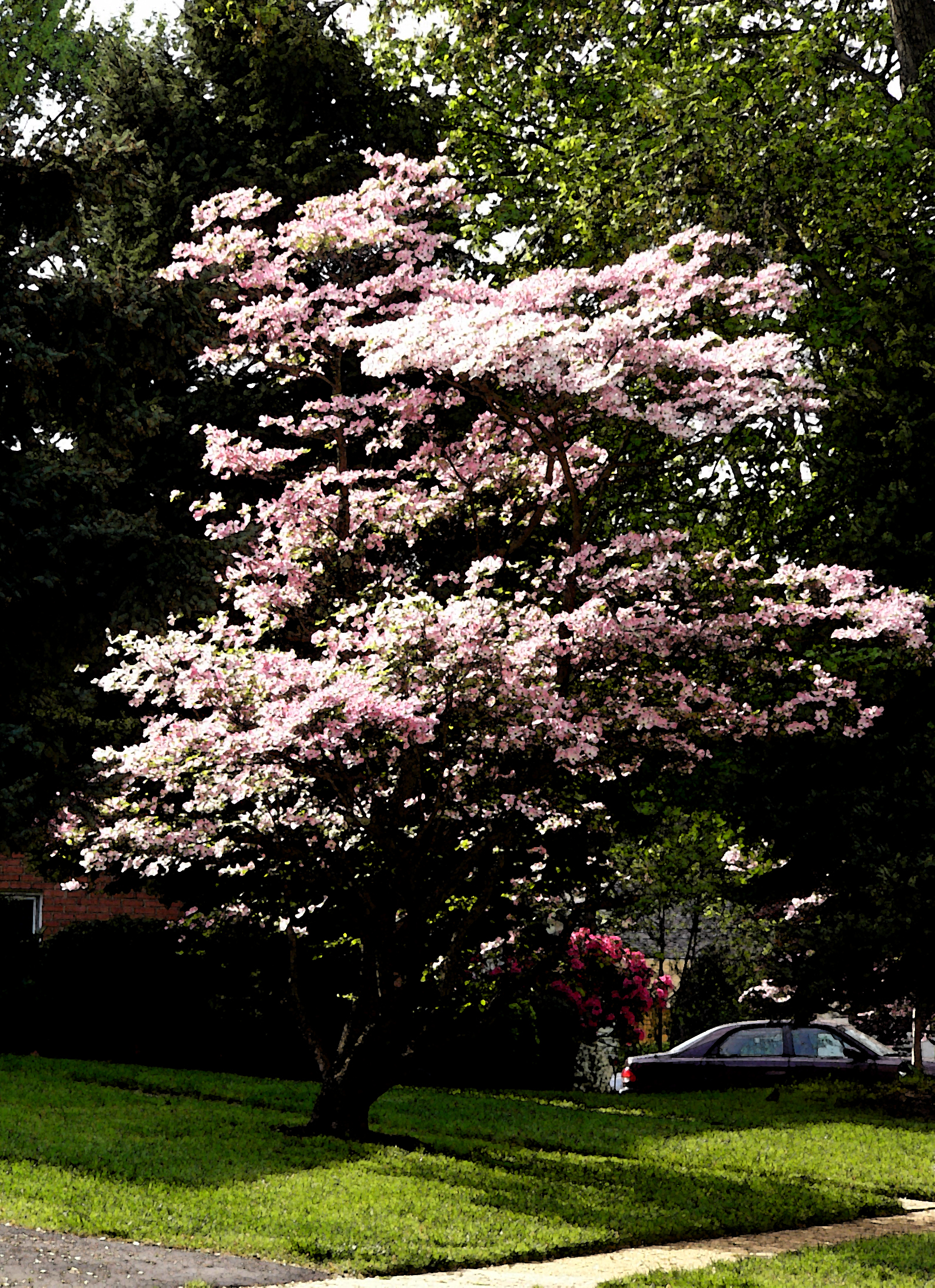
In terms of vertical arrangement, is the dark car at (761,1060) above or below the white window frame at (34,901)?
below

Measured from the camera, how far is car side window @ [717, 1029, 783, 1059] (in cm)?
1984

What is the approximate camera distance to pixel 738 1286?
294 inches

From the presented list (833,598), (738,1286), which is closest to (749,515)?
(833,598)

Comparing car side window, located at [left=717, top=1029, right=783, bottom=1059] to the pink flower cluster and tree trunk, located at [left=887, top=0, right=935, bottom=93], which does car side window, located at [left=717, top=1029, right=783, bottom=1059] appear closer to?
the pink flower cluster

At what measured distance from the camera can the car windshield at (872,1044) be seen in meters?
19.6

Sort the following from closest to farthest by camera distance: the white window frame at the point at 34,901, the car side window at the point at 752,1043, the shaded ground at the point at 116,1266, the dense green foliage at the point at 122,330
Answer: the shaded ground at the point at 116,1266 < the dense green foliage at the point at 122,330 < the car side window at the point at 752,1043 < the white window frame at the point at 34,901

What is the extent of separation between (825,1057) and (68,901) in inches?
441

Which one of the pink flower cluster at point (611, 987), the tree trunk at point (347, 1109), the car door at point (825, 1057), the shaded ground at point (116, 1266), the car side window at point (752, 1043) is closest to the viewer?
the shaded ground at point (116, 1266)

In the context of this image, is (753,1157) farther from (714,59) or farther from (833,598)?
(714,59)

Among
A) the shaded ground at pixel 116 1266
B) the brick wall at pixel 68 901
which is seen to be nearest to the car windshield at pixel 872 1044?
the brick wall at pixel 68 901

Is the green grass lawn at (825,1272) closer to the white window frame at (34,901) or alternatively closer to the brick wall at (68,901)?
the brick wall at (68,901)

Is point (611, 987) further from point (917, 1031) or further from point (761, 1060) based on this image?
point (917, 1031)

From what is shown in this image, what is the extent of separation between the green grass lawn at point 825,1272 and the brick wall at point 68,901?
525 inches

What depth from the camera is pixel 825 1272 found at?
317 inches
